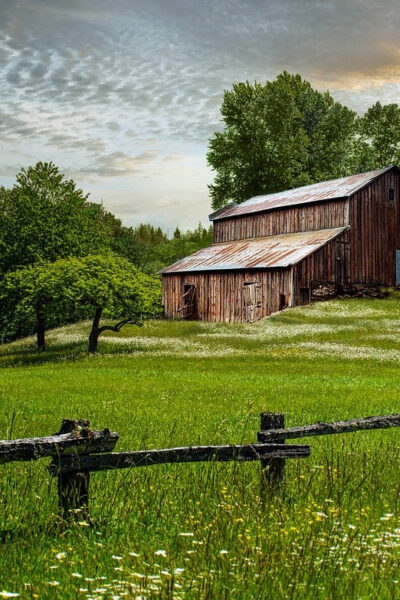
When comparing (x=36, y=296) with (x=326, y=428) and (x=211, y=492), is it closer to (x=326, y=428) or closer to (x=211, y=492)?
(x=211, y=492)

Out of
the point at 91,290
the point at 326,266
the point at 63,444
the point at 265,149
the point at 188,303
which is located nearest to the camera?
the point at 63,444

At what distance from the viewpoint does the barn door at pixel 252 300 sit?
56.6m

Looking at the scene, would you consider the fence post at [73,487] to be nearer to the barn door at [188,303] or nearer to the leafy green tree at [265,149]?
the barn door at [188,303]

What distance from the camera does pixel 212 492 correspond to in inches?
321

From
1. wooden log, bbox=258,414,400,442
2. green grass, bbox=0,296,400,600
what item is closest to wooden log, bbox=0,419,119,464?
green grass, bbox=0,296,400,600

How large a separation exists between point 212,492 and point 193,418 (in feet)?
28.0

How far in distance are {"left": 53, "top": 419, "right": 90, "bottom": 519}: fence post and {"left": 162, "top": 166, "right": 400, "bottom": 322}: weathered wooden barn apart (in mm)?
48073

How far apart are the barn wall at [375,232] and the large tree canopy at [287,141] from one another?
27004 millimetres

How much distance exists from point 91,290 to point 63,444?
3540 cm

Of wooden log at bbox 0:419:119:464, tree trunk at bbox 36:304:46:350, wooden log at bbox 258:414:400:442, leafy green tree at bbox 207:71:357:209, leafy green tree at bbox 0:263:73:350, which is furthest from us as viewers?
leafy green tree at bbox 207:71:357:209

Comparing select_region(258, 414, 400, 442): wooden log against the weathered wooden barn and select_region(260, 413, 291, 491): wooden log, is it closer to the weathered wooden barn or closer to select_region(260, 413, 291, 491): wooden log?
select_region(260, 413, 291, 491): wooden log

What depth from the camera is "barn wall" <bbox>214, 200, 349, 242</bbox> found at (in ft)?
206

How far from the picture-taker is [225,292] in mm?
60250

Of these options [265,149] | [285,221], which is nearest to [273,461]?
[285,221]
